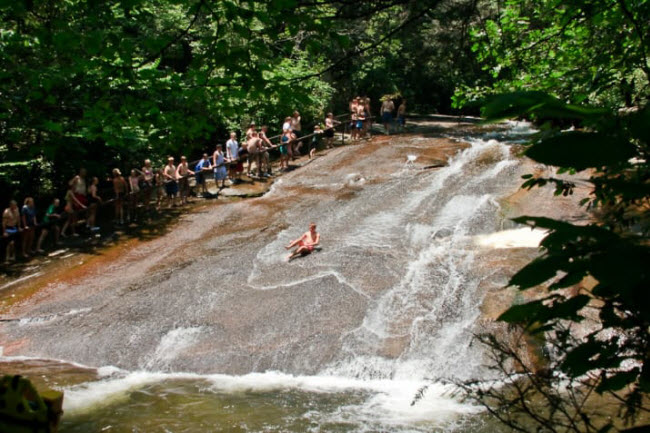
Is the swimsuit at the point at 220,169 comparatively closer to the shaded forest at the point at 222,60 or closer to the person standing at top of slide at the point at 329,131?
the person standing at top of slide at the point at 329,131

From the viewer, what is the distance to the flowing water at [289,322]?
847 centimetres

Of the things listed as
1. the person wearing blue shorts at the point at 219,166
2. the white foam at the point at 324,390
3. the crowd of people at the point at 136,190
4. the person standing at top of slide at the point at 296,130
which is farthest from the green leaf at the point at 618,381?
the person standing at top of slide at the point at 296,130

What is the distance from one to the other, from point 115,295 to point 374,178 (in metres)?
8.61

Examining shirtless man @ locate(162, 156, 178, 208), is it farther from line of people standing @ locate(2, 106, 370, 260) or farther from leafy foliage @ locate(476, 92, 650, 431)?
leafy foliage @ locate(476, 92, 650, 431)

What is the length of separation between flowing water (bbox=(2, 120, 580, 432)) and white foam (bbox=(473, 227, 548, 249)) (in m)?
0.05

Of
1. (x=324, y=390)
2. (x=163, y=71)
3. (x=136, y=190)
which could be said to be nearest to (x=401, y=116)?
(x=136, y=190)

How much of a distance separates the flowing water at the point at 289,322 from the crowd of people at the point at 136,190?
2.11m

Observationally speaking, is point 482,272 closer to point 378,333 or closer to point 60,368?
point 378,333

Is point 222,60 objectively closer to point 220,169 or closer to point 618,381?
point 618,381

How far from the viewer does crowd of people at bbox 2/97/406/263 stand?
14984mm

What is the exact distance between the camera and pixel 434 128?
2595 cm

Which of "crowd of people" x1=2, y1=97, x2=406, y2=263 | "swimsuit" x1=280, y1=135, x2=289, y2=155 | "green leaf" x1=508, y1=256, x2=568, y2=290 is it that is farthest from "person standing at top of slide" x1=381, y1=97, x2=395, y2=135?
"green leaf" x1=508, y1=256, x2=568, y2=290

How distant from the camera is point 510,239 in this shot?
1266 centimetres

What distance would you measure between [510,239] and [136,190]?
33.0 feet
